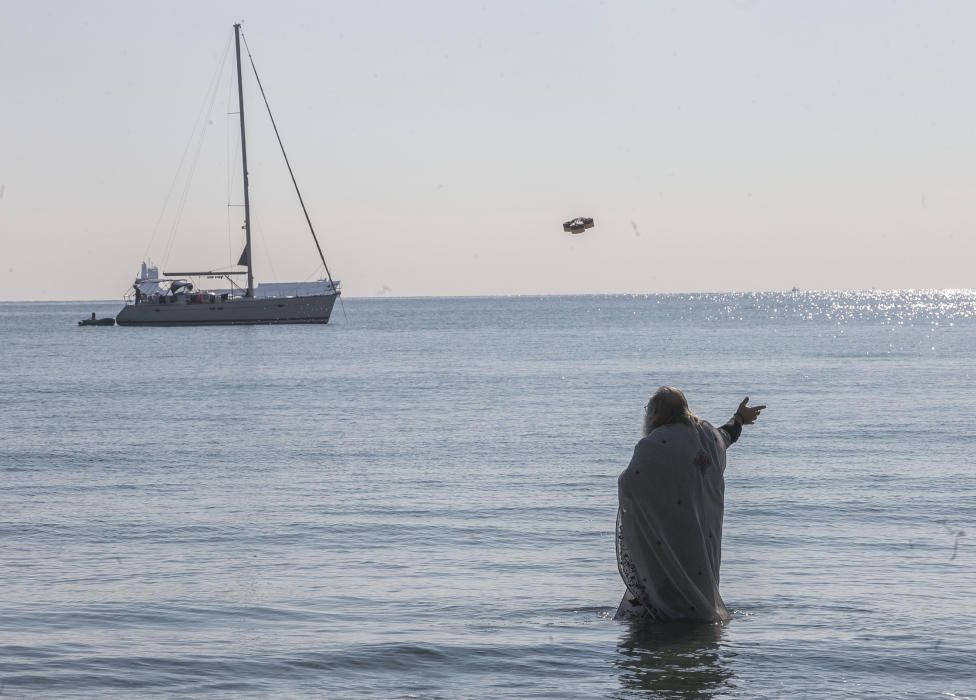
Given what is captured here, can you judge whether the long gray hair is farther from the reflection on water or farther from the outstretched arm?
the reflection on water

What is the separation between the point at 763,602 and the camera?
10.3m

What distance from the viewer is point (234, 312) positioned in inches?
3460

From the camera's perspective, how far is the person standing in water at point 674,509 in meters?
8.20

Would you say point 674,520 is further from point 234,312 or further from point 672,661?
point 234,312

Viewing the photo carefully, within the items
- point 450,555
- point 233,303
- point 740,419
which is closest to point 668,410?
point 740,419

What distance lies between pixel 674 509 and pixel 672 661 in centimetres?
92

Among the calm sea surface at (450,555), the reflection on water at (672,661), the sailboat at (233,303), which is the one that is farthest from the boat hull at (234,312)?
the reflection on water at (672,661)

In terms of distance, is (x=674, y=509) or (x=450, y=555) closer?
(x=674, y=509)

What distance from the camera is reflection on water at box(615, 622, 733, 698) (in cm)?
782

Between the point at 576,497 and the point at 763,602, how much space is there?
20.8 ft

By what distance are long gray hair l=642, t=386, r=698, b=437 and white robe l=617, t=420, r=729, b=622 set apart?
0.04 metres

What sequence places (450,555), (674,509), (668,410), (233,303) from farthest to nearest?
(233,303), (450,555), (674,509), (668,410)

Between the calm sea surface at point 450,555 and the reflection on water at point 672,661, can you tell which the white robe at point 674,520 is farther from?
the calm sea surface at point 450,555

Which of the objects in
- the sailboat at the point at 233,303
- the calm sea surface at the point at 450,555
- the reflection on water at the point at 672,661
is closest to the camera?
the reflection on water at the point at 672,661
